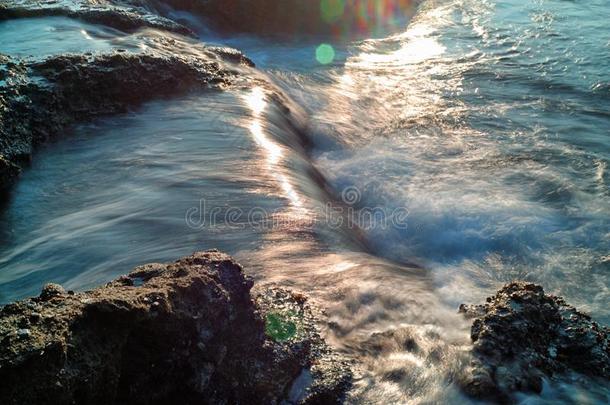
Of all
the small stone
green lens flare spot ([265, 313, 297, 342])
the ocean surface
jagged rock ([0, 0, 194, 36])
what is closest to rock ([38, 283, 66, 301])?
the small stone

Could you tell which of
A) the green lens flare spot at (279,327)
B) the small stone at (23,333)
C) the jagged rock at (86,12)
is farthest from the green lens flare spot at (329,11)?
the small stone at (23,333)

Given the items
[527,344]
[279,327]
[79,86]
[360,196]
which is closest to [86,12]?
[79,86]

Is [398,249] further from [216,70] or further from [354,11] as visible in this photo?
[354,11]

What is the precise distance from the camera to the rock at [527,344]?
8.04 ft

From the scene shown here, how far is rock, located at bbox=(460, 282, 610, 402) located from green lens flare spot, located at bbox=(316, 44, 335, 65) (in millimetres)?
8376

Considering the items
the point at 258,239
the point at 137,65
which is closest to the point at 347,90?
the point at 137,65

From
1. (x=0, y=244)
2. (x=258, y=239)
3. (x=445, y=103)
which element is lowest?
(x=0, y=244)

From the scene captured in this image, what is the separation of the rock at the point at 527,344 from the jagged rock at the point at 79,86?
13.2ft

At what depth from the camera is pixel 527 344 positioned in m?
2.63

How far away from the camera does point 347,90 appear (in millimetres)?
9000

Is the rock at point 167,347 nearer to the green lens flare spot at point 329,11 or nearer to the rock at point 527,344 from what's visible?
the rock at point 527,344

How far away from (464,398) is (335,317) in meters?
0.85

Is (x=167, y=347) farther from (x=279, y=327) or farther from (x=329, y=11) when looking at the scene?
(x=329, y=11)

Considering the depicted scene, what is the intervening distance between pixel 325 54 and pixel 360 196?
251 inches
